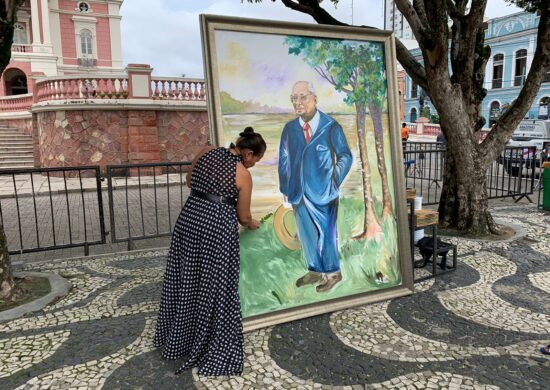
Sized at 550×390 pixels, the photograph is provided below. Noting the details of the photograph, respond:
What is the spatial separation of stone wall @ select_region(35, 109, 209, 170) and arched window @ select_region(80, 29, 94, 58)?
23070 mm

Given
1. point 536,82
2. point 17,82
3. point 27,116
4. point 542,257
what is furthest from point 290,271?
point 17,82

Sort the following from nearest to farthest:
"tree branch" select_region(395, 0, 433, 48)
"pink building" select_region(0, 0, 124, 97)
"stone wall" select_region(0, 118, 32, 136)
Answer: "tree branch" select_region(395, 0, 433, 48) < "stone wall" select_region(0, 118, 32, 136) < "pink building" select_region(0, 0, 124, 97)

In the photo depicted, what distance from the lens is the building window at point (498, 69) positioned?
35834 millimetres

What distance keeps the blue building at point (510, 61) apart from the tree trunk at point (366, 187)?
31.7m

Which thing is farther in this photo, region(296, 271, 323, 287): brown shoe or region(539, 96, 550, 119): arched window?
region(539, 96, 550, 119): arched window

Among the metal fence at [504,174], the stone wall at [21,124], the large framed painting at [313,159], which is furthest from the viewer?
the stone wall at [21,124]

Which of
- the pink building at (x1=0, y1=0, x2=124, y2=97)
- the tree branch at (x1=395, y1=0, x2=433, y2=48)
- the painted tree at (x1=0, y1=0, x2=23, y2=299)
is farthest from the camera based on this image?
the pink building at (x1=0, y1=0, x2=124, y2=97)

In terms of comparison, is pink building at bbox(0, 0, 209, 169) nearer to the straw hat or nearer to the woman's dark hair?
the straw hat

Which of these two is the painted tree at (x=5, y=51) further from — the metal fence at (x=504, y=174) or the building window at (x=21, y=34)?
the building window at (x=21, y=34)

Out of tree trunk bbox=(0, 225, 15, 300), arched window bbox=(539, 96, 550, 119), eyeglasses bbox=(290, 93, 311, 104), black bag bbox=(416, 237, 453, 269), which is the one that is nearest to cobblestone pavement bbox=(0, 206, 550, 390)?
black bag bbox=(416, 237, 453, 269)

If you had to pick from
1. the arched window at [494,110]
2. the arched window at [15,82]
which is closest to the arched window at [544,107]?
the arched window at [494,110]

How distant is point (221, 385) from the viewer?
108 inches

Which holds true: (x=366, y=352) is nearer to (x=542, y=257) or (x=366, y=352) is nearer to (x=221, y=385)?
(x=221, y=385)

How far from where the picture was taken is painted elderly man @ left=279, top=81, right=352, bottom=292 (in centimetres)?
345
